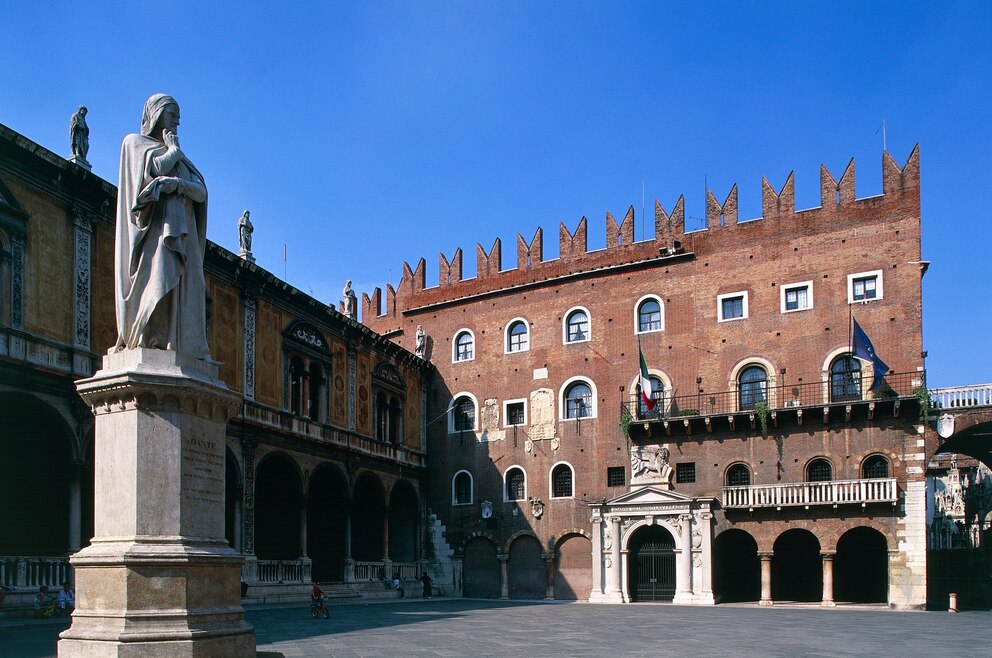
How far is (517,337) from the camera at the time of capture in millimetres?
35594

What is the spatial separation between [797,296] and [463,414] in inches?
520

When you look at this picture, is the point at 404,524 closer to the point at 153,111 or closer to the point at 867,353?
the point at 867,353

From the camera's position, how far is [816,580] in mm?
31062

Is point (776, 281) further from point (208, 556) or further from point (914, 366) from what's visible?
point (208, 556)

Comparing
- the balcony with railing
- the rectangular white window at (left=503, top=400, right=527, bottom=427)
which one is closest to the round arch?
the balcony with railing

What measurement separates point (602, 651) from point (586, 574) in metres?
19.3

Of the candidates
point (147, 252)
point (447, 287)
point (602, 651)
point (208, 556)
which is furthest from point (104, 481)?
point (447, 287)

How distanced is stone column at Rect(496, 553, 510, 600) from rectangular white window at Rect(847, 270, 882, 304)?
14.9 metres

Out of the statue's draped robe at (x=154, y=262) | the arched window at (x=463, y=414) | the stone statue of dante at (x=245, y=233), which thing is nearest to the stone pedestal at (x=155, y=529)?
the statue's draped robe at (x=154, y=262)

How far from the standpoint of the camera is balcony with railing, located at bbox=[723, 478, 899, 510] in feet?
91.1

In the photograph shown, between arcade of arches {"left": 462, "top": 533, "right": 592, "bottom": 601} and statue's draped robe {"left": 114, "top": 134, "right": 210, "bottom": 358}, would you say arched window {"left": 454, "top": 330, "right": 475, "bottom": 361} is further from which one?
statue's draped robe {"left": 114, "top": 134, "right": 210, "bottom": 358}

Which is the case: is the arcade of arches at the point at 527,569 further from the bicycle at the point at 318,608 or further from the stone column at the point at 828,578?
the bicycle at the point at 318,608

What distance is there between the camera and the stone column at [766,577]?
1147 inches

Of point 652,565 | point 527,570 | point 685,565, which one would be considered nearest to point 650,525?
point 652,565
